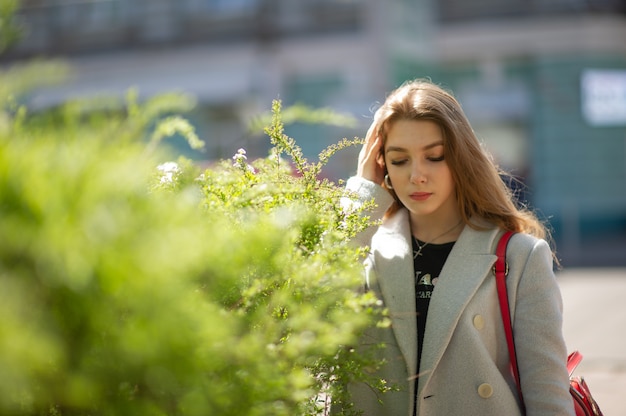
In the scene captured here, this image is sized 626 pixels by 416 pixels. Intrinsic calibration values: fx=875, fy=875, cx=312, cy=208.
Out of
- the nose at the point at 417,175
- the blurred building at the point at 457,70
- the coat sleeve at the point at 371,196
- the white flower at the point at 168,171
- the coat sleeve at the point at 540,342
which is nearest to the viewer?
the white flower at the point at 168,171

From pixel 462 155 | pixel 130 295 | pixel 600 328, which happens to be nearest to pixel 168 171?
pixel 130 295

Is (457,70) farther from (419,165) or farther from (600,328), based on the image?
(419,165)

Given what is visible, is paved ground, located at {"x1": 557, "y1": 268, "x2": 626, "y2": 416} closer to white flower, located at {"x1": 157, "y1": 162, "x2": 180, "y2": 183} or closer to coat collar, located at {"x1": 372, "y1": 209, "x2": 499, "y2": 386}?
coat collar, located at {"x1": 372, "y1": 209, "x2": 499, "y2": 386}

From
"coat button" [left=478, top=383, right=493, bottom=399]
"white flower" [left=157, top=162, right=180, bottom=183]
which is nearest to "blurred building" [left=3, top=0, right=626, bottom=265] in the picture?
"coat button" [left=478, top=383, right=493, bottom=399]

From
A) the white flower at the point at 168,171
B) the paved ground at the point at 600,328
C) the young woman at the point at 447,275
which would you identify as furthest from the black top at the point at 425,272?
the paved ground at the point at 600,328

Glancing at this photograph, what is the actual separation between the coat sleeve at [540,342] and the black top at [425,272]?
26 cm

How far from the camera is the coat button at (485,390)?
2205mm

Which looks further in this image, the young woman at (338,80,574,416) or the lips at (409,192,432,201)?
the lips at (409,192,432,201)

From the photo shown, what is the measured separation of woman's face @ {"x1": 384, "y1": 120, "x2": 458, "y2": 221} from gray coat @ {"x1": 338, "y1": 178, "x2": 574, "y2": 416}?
0.54 feet

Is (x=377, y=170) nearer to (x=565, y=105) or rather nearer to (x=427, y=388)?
(x=427, y=388)

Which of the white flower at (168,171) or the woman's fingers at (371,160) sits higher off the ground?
the woman's fingers at (371,160)

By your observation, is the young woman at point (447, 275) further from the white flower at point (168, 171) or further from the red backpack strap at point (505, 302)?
the white flower at point (168, 171)

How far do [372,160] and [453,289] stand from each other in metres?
0.49

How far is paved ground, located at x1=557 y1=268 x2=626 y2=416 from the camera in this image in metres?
5.33
